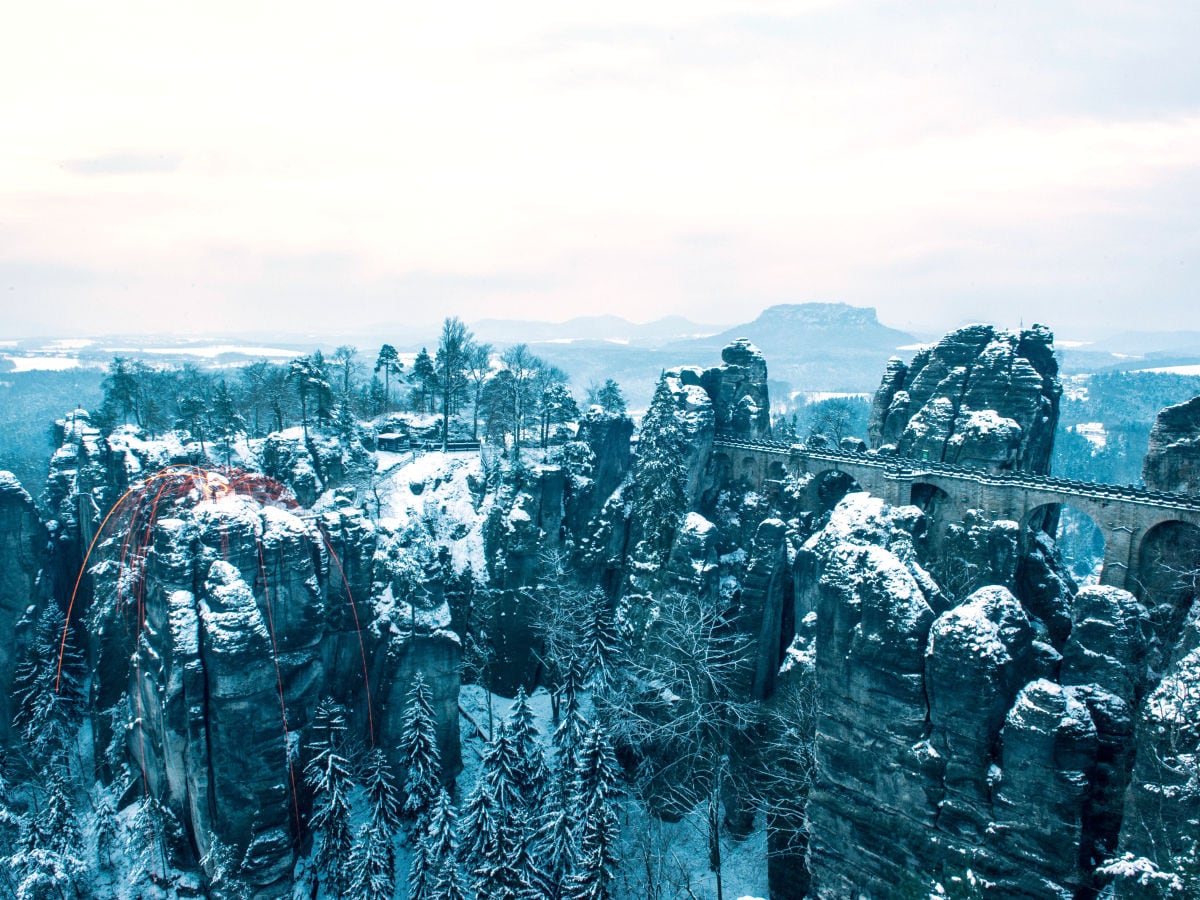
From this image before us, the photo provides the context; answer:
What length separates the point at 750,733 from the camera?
1438 inches

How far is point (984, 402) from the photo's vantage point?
44.5 m

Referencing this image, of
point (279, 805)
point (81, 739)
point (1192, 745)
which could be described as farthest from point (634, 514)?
point (81, 739)

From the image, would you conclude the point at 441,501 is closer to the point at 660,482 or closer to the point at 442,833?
the point at 660,482

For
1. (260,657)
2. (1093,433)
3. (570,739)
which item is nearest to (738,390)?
(570,739)

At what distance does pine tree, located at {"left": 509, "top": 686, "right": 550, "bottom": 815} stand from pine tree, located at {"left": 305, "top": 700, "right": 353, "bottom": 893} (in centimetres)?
804

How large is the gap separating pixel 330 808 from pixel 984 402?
42.5 metres

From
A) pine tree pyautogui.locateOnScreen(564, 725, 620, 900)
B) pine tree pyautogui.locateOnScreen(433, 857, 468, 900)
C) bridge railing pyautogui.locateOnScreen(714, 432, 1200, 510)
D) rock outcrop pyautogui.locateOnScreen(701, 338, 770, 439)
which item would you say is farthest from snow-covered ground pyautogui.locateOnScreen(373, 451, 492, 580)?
pine tree pyautogui.locateOnScreen(433, 857, 468, 900)

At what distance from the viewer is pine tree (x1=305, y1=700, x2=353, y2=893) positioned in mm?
32875

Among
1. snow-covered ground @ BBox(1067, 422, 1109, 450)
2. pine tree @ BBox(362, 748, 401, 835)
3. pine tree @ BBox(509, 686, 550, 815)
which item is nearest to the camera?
pine tree @ BBox(362, 748, 401, 835)

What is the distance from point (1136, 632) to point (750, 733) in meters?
18.6

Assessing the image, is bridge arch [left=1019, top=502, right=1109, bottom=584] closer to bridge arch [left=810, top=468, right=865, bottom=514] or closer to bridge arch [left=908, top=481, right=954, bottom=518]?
bridge arch [left=908, top=481, right=954, bottom=518]

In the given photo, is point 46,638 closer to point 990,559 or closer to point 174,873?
point 174,873

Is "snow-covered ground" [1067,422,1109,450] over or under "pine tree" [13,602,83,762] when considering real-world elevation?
over

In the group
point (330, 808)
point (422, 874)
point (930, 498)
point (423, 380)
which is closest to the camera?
point (422, 874)
